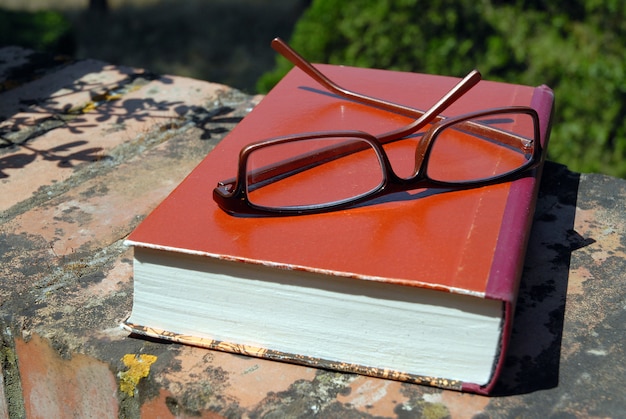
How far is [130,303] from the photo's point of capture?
1.35 m

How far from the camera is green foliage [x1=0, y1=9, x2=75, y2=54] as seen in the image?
14.1 ft

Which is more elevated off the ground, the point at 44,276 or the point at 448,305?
the point at 448,305

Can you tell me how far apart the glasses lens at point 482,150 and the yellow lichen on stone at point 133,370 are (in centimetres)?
53

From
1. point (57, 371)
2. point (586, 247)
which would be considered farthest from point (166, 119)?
point (586, 247)

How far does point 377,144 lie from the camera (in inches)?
49.4

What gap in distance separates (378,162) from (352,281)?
34 centimetres

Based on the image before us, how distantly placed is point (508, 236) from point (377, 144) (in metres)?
0.24

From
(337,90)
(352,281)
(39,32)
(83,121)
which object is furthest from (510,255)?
(39,32)

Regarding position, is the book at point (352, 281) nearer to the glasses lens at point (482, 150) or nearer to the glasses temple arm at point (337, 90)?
the glasses lens at point (482, 150)

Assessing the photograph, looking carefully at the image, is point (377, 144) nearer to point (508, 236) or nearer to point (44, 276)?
point (508, 236)

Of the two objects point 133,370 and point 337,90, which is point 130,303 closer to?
point 133,370

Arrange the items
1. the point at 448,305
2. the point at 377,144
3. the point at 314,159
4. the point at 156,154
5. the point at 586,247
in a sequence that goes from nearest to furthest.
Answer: the point at 448,305, the point at 377,144, the point at 314,159, the point at 586,247, the point at 156,154

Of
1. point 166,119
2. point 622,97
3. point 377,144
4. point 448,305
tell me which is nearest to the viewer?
point 448,305

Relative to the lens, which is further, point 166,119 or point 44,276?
point 166,119
